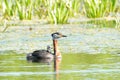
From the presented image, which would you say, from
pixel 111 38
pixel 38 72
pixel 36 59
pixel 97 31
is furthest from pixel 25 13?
pixel 38 72

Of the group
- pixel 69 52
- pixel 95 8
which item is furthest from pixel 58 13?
pixel 69 52

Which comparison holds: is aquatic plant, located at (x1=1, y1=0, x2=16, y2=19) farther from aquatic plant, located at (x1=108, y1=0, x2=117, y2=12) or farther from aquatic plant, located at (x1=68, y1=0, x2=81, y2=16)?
aquatic plant, located at (x1=108, y1=0, x2=117, y2=12)

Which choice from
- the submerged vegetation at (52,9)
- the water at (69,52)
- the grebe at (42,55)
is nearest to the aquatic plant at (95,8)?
the submerged vegetation at (52,9)

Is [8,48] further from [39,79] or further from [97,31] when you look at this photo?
[39,79]

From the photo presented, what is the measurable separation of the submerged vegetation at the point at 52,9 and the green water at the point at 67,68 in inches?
157

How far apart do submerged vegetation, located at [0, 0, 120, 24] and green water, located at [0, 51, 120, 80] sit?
3986 millimetres

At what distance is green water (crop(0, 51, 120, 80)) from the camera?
29.0 ft

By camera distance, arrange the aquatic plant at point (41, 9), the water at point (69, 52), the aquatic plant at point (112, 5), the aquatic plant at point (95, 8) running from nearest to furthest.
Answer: the water at point (69, 52) → the aquatic plant at point (95, 8) → the aquatic plant at point (41, 9) → the aquatic plant at point (112, 5)

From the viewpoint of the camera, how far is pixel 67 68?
9727mm

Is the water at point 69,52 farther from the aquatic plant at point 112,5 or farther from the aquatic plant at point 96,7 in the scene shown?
the aquatic plant at point 112,5

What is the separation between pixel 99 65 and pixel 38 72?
1.05m

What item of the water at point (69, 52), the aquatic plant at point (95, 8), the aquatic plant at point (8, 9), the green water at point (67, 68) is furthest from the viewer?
the aquatic plant at point (8, 9)

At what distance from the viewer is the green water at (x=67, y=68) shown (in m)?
8.84

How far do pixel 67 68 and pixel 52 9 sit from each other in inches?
236
